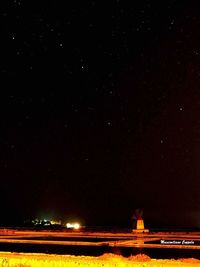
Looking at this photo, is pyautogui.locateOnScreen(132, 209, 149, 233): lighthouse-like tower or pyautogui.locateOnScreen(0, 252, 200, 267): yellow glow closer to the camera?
pyautogui.locateOnScreen(0, 252, 200, 267): yellow glow

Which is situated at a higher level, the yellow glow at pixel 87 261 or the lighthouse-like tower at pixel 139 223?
the lighthouse-like tower at pixel 139 223

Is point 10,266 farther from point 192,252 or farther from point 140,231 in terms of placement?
point 140,231

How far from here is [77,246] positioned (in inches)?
642

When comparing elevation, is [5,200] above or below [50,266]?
above

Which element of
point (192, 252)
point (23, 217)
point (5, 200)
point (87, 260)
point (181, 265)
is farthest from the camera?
point (5, 200)

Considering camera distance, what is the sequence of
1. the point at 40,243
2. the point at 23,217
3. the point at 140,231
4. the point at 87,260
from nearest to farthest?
the point at 87,260 → the point at 40,243 → the point at 140,231 → the point at 23,217

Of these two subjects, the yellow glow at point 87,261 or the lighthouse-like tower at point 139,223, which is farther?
the lighthouse-like tower at point 139,223

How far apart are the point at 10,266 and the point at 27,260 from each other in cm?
42

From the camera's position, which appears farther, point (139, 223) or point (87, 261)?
point (139, 223)

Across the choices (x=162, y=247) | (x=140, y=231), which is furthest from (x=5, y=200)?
(x=162, y=247)

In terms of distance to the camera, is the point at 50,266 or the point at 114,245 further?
the point at 114,245

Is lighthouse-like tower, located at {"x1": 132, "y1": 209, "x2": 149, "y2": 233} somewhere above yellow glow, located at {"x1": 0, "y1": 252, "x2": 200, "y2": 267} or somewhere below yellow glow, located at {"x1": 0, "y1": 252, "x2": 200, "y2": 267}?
above

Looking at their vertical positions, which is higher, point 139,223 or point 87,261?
point 139,223

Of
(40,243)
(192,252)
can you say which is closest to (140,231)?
(40,243)
